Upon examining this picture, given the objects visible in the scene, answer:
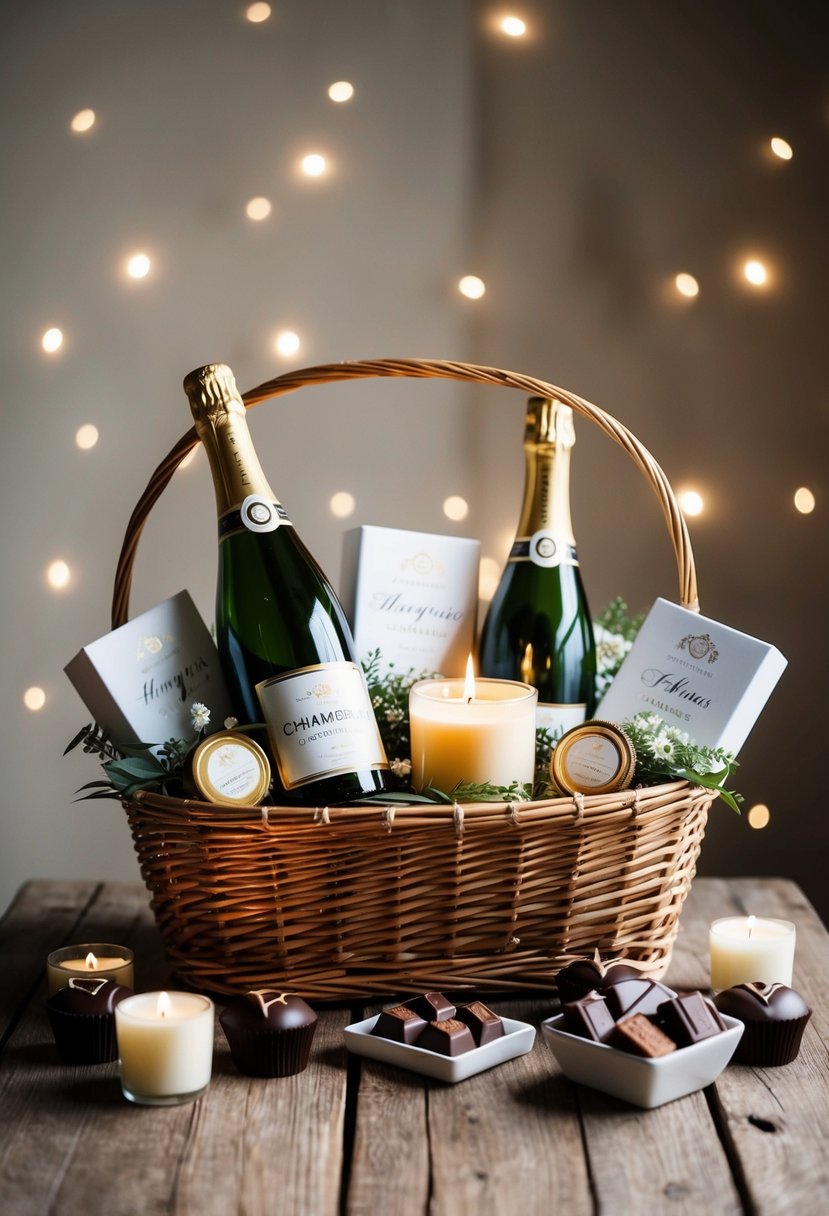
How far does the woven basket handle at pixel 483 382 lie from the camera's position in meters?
1.04

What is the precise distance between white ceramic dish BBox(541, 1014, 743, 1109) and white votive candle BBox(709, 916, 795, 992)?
0.16 meters

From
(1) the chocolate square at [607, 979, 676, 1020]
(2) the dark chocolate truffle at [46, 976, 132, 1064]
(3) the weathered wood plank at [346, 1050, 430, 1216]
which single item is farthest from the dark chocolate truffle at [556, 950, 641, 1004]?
(2) the dark chocolate truffle at [46, 976, 132, 1064]

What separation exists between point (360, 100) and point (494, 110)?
7.3 inches

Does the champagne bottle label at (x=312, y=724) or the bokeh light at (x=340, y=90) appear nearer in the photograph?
the champagne bottle label at (x=312, y=724)

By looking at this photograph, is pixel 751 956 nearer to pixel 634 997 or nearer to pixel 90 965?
pixel 634 997

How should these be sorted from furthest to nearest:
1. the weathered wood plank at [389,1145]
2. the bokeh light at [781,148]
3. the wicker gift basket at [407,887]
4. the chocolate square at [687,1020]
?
the bokeh light at [781,148] → the wicker gift basket at [407,887] → the chocolate square at [687,1020] → the weathered wood plank at [389,1145]

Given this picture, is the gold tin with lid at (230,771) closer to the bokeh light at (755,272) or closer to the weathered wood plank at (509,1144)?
the weathered wood plank at (509,1144)

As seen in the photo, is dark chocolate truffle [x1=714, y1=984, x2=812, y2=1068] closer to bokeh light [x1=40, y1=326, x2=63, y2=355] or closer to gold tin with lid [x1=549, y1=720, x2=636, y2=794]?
gold tin with lid [x1=549, y1=720, x2=636, y2=794]

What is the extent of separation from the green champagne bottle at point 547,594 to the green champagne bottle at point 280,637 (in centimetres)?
21

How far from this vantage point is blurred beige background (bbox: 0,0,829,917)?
57.3 inches

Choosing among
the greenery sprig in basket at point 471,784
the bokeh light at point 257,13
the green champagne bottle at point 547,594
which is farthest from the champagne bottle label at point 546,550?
the bokeh light at point 257,13

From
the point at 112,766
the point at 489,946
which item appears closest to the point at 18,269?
the point at 112,766

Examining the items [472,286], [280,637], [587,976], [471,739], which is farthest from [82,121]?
[587,976]

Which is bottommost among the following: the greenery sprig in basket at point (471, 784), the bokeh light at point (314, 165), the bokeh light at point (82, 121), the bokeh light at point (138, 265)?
the greenery sprig in basket at point (471, 784)
